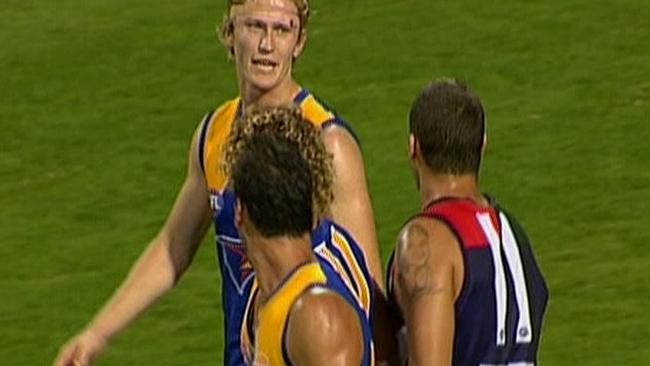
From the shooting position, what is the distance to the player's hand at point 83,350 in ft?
20.7

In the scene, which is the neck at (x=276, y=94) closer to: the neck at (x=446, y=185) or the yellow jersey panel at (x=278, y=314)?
the neck at (x=446, y=185)

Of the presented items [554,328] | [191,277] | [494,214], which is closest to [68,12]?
[191,277]

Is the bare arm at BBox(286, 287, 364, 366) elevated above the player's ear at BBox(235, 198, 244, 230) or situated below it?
below

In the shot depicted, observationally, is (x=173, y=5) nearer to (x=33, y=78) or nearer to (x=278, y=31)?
(x=33, y=78)

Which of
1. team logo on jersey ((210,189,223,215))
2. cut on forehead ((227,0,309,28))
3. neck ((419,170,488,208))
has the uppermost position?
cut on forehead ((227,0,309,28))

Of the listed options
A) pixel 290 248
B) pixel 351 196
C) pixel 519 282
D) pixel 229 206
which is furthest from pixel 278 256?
pixel 229 206

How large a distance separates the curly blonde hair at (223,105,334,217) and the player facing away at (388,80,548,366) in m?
0.30

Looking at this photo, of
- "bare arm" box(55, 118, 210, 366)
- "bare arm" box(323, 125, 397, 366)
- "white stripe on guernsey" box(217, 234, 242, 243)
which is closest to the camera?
"bare arm" box(323, 125, 397, 366)

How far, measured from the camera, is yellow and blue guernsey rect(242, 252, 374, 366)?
15.9 feet

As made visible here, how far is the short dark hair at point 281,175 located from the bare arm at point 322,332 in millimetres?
182

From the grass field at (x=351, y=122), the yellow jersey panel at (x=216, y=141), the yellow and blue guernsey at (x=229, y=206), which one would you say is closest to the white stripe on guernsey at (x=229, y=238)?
the yellow and blue guernsey at (x=229, y=206)

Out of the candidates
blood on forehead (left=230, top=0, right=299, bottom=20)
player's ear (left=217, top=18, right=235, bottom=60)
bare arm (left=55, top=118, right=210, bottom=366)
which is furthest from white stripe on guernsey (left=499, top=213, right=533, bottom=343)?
bare arm (left=55, top=118, right=210, bottom=366)

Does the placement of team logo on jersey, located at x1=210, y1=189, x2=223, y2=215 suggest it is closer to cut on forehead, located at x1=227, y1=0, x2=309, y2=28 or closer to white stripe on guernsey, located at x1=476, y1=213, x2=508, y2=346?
cut on forehead, located at x1=227, y1=0, x2=309, y2=28

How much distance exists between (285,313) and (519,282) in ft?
2.45
